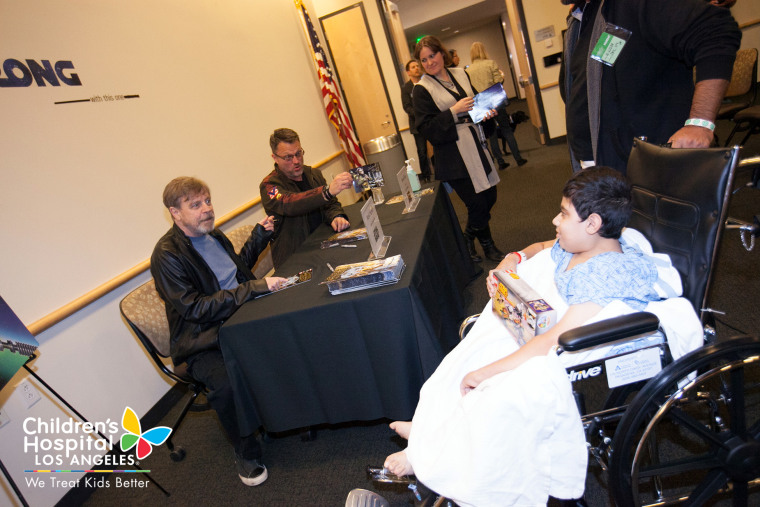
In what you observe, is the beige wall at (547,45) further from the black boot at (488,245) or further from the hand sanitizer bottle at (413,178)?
the hand sanitizer bottle at (413,178)

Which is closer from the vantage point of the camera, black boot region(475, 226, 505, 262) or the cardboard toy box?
the cardboard toy box

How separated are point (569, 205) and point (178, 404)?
252cm

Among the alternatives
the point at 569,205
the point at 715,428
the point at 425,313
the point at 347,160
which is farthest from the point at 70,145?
the point at 347,160

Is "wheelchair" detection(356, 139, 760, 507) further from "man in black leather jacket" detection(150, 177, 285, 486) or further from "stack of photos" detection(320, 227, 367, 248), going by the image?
"stack of photos" detection(320, 227, 367, 248)

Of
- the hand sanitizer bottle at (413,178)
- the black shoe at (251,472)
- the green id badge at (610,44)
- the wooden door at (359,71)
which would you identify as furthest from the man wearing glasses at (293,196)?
the wooden door at (359,71)

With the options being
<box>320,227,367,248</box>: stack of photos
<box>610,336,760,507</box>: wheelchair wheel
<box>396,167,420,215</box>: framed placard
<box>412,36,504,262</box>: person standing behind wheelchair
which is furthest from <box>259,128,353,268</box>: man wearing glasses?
<box>610,336,760,507</box>: wheelchair wheel

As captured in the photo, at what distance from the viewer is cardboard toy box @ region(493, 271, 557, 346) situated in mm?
1158

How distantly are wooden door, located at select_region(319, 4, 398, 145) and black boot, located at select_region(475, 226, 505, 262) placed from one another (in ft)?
12.0

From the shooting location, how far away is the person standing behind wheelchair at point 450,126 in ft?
9.70

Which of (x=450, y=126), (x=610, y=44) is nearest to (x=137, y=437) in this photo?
(x=450, y=126)

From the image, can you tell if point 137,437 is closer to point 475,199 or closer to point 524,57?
point 475,199

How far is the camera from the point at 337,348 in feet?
5.57

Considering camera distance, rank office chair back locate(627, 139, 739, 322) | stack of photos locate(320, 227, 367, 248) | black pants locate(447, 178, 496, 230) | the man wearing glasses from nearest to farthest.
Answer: office chair back locate(627, 139, 739, 322) → stack of photos locate(320, 227, 367, 248) → the man wearing glasses → black pants locate(447, 178, 496, 230)

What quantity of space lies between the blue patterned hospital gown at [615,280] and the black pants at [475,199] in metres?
2.00
